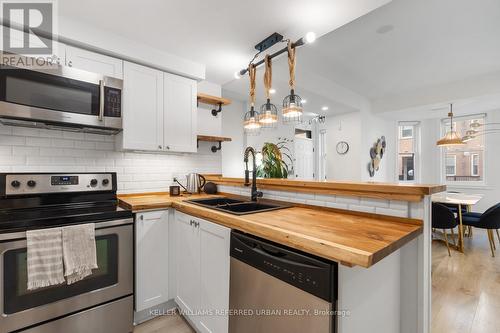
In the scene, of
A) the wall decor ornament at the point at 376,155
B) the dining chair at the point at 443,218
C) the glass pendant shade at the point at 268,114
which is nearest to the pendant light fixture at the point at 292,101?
the glass pendant shade at the point at 268,114

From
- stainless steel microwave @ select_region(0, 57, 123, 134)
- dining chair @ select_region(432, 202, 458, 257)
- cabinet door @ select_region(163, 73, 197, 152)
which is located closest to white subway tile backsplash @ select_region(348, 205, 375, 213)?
cabinet door @ select_region(163, 73, 197, 152)

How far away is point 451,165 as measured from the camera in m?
5.71

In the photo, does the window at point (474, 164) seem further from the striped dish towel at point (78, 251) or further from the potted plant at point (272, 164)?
the striped dish towel at point (78, 251)

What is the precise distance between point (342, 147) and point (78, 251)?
4809mm

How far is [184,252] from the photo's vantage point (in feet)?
6.15

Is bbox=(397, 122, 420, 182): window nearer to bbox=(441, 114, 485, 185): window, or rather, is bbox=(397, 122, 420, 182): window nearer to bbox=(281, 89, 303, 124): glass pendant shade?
bbox=(441, 114, 485, 185): window

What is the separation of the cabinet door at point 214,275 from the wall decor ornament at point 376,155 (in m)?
4.46

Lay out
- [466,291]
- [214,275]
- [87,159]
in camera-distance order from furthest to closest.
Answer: [466,291], [87,159], [214,275]

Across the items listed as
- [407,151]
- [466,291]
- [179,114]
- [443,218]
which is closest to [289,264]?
[179,114]

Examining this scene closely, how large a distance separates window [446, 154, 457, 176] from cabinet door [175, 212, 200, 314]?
6538 millimetres

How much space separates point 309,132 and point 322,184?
4.71m

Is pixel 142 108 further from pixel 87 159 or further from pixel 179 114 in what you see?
pixel 87 159

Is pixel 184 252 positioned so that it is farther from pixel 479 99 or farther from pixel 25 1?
pixel 479 99

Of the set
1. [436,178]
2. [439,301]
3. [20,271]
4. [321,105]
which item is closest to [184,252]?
[20,271]
